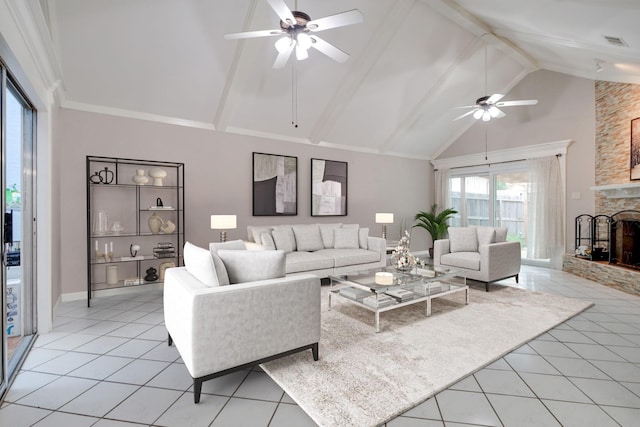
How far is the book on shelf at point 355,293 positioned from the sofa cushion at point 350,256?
1.15m

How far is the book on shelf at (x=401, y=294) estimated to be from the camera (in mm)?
3170

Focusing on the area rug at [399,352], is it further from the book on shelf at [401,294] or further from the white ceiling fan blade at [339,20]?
the white ceiling fan blade at [339,20]

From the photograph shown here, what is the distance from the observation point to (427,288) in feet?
11.1

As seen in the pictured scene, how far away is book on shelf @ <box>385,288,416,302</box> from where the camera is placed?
3170mm

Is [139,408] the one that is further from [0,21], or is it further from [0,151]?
[0,21]

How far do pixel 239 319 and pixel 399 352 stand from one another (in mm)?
1352

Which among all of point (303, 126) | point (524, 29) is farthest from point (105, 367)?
point (524, 29)

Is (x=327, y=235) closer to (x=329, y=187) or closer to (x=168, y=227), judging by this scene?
(x=329, y=187)

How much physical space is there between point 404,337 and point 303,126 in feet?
13.6

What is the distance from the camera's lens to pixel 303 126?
226 inches

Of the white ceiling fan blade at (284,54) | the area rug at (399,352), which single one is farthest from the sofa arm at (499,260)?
the white ceiling fan blade at (284,54)

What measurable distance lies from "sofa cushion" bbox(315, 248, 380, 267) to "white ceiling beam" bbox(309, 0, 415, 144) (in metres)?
2.35

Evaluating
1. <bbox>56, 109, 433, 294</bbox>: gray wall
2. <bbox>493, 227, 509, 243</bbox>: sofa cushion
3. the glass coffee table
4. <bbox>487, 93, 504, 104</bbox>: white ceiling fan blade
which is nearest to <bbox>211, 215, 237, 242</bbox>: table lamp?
<bbox>56, 109, 433, 294</bbox>: gray wall

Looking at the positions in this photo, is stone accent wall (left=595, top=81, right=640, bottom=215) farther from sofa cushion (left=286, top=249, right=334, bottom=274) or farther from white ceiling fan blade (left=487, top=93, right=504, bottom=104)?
sofa cushion (left=286, top=249, right=334, bottom=274)
